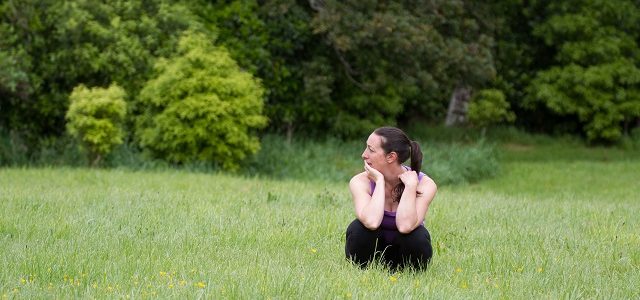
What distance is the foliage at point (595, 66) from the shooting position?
2762 cm

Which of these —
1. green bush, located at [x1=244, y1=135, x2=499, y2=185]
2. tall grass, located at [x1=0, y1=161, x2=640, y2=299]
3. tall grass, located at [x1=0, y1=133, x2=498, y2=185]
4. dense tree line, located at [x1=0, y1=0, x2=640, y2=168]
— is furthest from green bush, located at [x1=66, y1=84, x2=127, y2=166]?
tall grass, located at [x1=0, y1=161, x2=640, y2=299]

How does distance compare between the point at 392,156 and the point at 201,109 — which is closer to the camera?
the point at 392,156

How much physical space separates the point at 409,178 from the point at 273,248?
1510 millimetres

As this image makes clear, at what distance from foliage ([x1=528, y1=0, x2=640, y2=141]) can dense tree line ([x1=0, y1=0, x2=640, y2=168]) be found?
0.17 ft

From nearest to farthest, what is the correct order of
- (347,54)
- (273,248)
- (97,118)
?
1. (273,248)
2. (97,118)
3. (347,54)

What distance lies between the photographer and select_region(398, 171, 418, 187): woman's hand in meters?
6.02

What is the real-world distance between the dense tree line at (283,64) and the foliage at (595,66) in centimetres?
5

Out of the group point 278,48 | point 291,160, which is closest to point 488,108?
point 278,48

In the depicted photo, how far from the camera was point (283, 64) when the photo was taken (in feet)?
80.2

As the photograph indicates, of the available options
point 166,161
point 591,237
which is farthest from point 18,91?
point 591,237

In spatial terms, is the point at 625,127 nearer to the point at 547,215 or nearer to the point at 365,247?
the point at 547,215

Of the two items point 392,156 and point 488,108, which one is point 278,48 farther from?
point 392,156

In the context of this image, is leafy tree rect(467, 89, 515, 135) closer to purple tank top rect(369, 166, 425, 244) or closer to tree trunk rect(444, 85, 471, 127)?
tree trunk rect(444, 85, 471, 127)

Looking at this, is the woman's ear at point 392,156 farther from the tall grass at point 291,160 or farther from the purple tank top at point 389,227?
the tall grass at point 291,160
